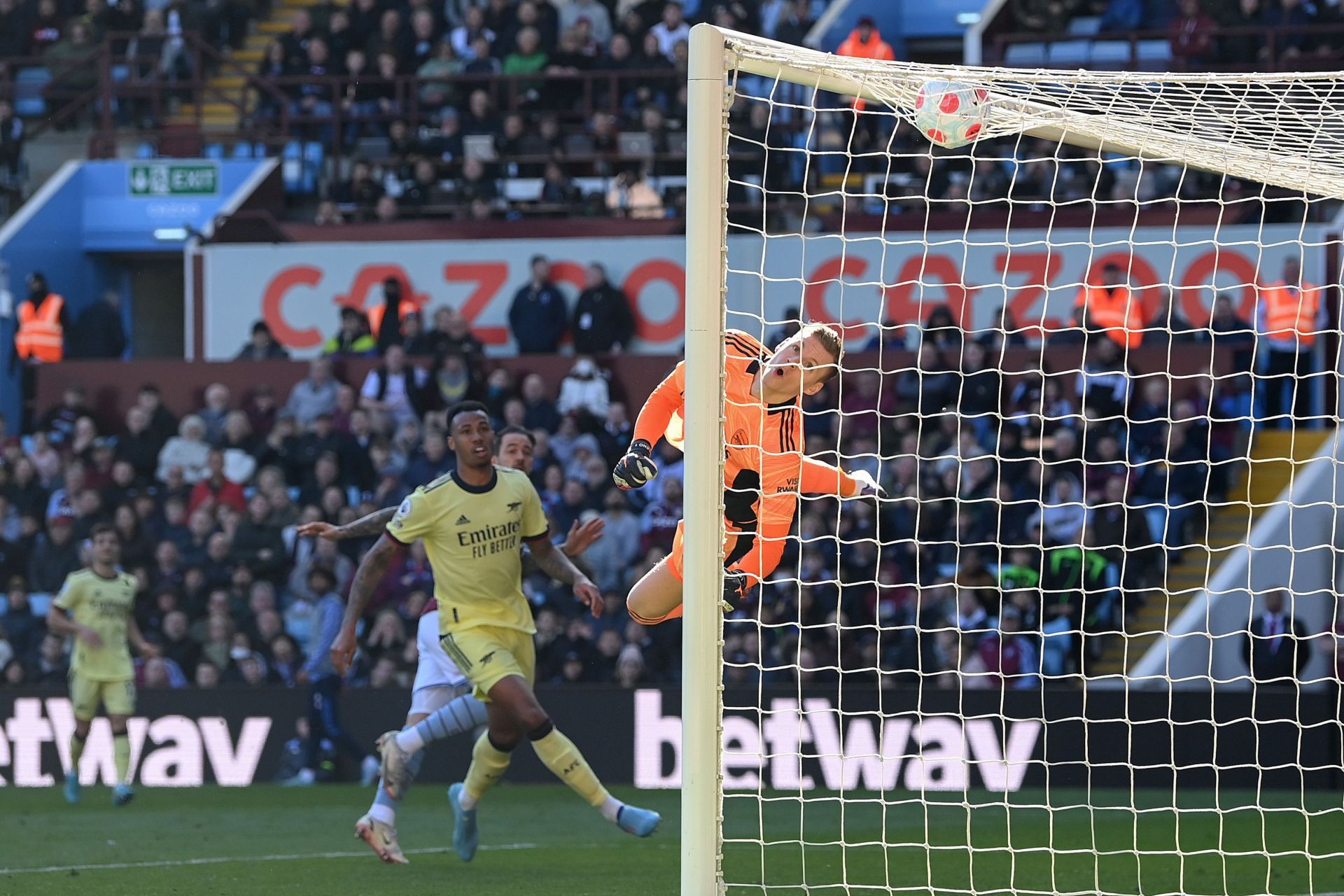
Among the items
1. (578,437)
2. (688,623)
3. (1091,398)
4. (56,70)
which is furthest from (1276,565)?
(56,70)

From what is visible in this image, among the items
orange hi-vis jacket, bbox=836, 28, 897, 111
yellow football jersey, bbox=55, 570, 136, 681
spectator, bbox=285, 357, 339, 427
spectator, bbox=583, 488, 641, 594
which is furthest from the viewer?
orange hi-vis jacket, bbox=836, 28, 897, 111

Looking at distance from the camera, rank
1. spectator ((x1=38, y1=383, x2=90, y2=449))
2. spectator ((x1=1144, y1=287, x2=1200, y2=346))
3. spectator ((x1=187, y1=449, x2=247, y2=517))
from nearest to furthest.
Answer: spectator ((x1=1144, y1=287, x2=1200, y2=346))
spectator ((x1=187, y1=449, x2=247, y2=517))
spectator ((x1=38, y1=383, x2=90, y2=449))

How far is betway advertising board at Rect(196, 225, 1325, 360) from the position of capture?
48.3 feet

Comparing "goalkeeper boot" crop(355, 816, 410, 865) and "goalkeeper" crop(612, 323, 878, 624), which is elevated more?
"goalkeeper" crop(612, 323, 878, 624)

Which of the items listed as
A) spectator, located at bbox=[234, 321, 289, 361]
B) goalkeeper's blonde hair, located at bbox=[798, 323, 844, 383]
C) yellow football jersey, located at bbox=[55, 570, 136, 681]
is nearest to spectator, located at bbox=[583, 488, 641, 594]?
yellow football jersey, located at bbox=[55, 570, 136, 681]

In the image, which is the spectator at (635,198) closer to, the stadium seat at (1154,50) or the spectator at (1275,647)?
the stadium seat at (1154,50)

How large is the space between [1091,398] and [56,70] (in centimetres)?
1216

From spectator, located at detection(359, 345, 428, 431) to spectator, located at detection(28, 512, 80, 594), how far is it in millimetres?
2480

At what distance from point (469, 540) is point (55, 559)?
24.3 feet

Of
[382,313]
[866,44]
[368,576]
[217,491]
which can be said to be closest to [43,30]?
[382,313]

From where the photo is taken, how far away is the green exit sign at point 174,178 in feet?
60.1

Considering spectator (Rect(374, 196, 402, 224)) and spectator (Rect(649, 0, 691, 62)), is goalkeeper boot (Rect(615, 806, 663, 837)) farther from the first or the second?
spectator (Rect(649, 0, 691, 62))

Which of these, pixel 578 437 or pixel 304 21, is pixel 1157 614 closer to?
pixel 578 437

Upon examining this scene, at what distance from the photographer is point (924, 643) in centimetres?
1284
